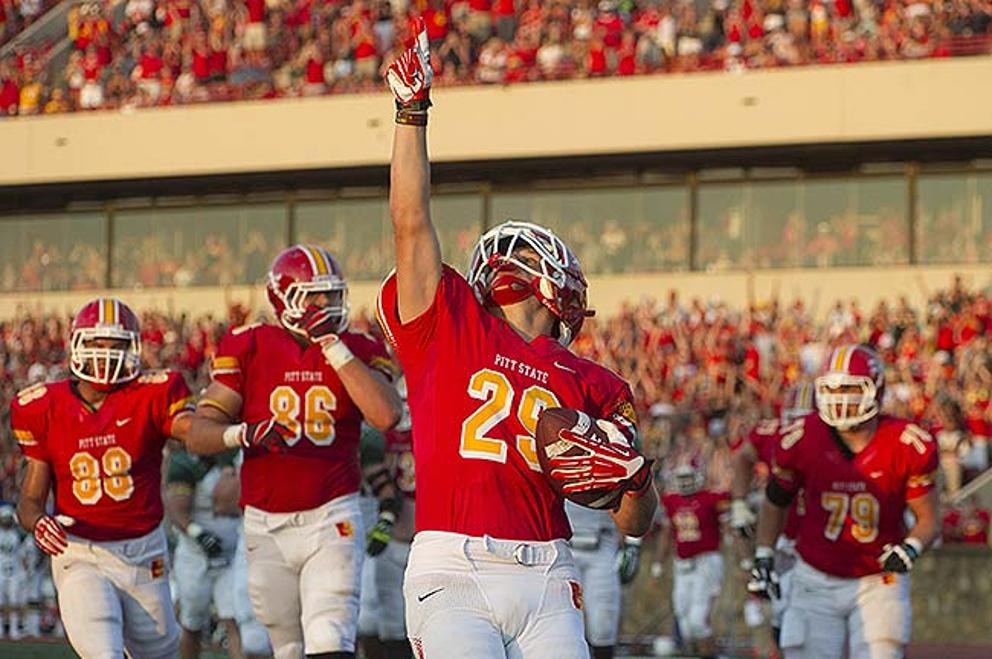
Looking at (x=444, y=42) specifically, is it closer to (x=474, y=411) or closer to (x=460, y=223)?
(x=460, y=223)

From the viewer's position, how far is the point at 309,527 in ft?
28.3

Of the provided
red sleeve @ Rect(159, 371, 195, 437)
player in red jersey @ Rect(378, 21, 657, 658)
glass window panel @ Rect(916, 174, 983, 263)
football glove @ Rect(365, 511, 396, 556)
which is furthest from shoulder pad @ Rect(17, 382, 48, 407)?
glass window panel @ Rect(916, 174, 983, 263)

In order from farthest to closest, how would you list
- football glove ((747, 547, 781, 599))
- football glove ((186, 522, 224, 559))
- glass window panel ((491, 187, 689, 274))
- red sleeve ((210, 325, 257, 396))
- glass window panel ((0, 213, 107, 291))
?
glass window panel ((0, 213, 107, 291)) → glass window panel ((491, 187, 689, 274)) → football glove ((186, 522, 224, 559)) → football glove ((747, 547, 781, 599)) → red sleeve ((210, 325, 257, 396))

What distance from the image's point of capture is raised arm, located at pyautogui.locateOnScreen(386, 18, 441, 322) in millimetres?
5461

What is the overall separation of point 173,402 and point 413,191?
3.46m

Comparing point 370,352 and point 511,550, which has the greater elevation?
point 370,352

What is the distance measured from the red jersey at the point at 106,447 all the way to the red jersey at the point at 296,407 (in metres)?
0.29

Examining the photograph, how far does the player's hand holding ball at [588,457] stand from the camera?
526 cm

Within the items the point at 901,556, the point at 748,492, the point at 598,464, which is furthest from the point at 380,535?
the point at 598,464

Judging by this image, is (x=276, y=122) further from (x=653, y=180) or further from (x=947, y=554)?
(x=947, y=554)

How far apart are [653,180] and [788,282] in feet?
9.35

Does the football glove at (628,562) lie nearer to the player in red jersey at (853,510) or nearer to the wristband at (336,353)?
the player in red jersey at (853,510)

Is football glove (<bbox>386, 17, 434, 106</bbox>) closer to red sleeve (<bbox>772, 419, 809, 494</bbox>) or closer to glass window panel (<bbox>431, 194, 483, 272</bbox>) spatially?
red sleeve (<bbox>772, 419, 809, 494</bbox>)

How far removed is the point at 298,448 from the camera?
8695mm
